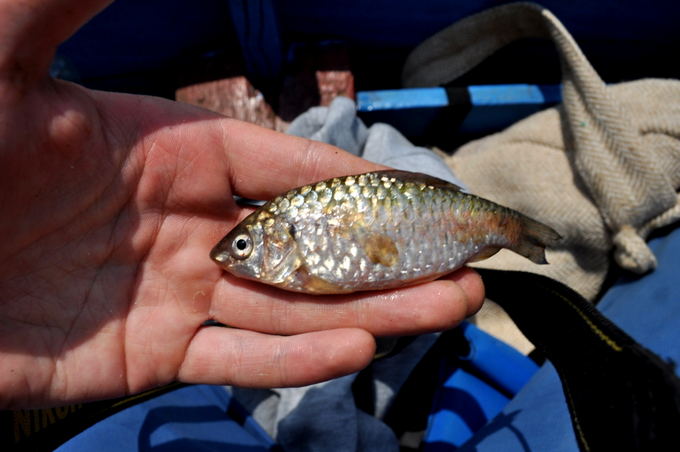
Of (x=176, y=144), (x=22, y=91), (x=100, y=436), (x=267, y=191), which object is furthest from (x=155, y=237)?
(x=100, y=436)

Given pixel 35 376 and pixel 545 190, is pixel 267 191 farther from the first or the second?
pixel 545 190

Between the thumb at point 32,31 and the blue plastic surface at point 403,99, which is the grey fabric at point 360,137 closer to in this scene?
the blue plastic surface at point 403,99

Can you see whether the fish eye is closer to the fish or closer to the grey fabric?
the fish

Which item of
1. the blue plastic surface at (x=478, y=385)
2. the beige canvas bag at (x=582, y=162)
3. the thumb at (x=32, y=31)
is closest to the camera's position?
the thumb at (x=32, y=31)

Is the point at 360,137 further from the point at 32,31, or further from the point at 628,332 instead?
the point at 32,31

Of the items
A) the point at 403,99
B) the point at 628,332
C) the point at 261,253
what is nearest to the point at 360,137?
the point at 403,99

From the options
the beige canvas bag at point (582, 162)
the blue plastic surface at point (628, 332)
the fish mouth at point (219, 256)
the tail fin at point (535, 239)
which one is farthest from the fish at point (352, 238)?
the beige canvas bag at point (582, 162)

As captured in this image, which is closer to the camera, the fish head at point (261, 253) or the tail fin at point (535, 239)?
the fish head at point (261, 253)
